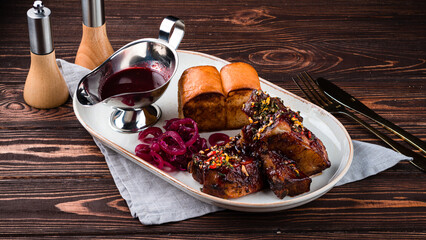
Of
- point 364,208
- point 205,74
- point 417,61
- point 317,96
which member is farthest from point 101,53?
point 417,61

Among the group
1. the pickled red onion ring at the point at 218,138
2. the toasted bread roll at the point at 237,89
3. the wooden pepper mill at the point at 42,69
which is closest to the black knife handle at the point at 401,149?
the toasted bread roll at the point at 237,89

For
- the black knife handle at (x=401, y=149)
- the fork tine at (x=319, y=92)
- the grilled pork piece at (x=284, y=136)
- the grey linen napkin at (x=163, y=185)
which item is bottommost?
the grey linen napkin at (x=163, y=185)

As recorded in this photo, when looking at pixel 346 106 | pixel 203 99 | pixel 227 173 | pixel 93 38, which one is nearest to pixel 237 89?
pixel 203 99

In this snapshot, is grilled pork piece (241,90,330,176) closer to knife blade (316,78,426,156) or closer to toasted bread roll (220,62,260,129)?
toasted bread roll (220,62,260,129)

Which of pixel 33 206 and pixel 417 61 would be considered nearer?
pixel 33 206

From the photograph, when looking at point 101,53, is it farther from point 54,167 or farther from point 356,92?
point 356,92

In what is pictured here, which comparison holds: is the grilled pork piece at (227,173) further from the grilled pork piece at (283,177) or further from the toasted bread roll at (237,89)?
the toasted bread roll at (237,89)
